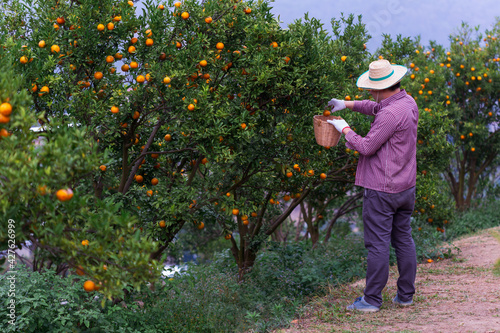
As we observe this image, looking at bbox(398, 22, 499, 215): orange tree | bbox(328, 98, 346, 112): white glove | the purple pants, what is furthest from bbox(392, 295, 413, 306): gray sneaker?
bbox(398, 22, 499, 215): orange tree

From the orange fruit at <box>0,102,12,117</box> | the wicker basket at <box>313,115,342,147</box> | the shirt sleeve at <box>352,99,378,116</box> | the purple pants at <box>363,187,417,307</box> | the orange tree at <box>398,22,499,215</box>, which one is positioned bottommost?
the purple pants at <box>363,187,417,307</box>

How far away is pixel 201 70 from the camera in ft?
13.9

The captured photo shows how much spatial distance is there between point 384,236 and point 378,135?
810mm

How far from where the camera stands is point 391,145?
3.71 m

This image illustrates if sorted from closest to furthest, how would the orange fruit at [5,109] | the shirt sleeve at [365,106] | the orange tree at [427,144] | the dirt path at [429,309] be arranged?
the orange fruit at [5,109]
the dirt path at [429,309]
the shirt sleeve at [365,106]
the orange tree at [427,144]

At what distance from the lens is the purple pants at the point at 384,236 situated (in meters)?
3.73

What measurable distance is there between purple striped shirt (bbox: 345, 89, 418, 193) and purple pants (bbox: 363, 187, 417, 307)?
0.31 feet

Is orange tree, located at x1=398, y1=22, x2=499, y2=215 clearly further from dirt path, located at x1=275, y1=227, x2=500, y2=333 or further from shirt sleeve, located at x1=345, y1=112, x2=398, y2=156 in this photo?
shirt sleeve, located at x1=345, y1=112, x2=398, y2=156

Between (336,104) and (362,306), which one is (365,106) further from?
(362,306)

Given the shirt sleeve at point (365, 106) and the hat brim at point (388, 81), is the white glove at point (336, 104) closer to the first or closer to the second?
the shirt sleeve at point (365, 106)

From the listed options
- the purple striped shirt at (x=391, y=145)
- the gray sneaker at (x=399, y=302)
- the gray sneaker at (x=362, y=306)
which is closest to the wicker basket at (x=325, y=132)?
the purple striped shirt at (x=391, y=145)

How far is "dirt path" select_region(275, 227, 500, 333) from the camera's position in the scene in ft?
11.4

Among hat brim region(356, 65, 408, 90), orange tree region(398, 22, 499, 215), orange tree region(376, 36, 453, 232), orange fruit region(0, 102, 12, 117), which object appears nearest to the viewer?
orange fruit region(0, 102, 12, 117)

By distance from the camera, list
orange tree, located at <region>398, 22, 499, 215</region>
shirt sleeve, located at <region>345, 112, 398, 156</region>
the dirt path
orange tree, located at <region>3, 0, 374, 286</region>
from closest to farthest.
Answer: the dirt path
shirt sleeve, located at <region>345, 112, 398, 156</region>
orange tree, located at <region>3, 0, 374, 286</region>
orange tree, located at <region>398, 22, 499, 215</region>
